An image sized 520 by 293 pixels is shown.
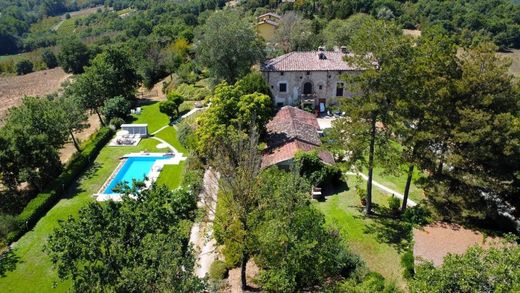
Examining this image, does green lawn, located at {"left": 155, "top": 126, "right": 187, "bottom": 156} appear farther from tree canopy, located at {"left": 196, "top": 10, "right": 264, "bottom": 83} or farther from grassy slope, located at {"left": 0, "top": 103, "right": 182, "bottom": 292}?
tree canopy, located at {"left": 196, "top": 10, "right": 264, "bottom": 83}

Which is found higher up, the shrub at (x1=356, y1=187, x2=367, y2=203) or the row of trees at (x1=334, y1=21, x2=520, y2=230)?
the row of trees at (x1=334, y1=21, x2=520, y2=230)

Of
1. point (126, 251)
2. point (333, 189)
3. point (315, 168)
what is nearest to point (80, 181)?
point (315, 168)

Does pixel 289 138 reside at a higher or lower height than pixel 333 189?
higher

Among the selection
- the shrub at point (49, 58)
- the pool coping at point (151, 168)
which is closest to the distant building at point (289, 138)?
the pool coping at point (151, 168)

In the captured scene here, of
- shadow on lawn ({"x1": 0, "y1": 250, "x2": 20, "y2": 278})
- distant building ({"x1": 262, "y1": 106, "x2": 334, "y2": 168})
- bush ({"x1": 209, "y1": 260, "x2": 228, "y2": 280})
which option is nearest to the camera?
bush ({"x1": 209, "y1": 260, "x2": 228, "y2": 280})

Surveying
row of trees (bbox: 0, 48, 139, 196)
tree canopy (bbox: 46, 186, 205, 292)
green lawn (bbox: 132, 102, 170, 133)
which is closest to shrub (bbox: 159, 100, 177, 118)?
green lawn (bbox: 132, 102, 170, 133)

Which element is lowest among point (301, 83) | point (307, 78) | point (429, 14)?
point (429, 14)

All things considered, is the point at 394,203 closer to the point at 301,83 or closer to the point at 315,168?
the point at 315,168
